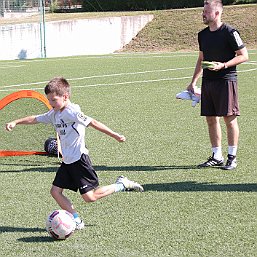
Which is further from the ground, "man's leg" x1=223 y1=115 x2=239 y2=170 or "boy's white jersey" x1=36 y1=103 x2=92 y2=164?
"boy's white jersey" x1=36 y1=103 x2=92 y2=164

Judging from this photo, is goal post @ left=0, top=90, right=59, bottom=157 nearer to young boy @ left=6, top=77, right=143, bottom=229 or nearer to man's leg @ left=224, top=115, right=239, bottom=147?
man's leg @ left=224, top=115, right=239, bottom=147

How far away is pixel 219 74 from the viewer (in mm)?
8070

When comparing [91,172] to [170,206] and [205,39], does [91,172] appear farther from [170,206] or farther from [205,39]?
[205,39]

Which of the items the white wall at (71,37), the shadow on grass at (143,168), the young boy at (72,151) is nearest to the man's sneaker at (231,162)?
the shadow on grass at (143,168)

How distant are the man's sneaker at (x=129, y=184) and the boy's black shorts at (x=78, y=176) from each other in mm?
717

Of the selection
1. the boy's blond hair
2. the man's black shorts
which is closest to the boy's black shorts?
the boy's blond hair

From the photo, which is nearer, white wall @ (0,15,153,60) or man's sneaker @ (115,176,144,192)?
man's sneaker @ (115,176,144,192)

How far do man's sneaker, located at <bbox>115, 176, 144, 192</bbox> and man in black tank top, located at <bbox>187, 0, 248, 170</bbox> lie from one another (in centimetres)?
140

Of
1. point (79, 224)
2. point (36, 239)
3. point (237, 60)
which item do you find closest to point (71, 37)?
point (237, 60)

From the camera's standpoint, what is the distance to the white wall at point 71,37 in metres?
30.4

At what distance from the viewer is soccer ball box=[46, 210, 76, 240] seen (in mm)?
5680

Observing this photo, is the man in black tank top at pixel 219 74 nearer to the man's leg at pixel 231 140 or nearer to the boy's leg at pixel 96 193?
the man's leg at pixel 231 140

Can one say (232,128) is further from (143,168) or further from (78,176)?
(78,176)

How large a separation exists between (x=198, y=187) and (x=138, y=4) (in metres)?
38.8
